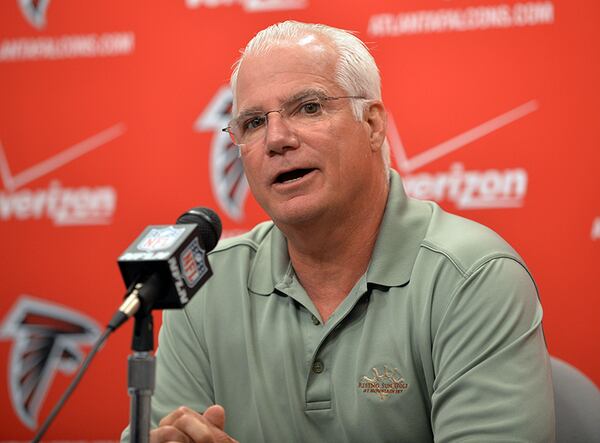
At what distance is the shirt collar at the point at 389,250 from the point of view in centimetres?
178

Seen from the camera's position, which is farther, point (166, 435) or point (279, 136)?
point (279, 136)

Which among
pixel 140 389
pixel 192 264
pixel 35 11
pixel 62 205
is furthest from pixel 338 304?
pixel 35 11

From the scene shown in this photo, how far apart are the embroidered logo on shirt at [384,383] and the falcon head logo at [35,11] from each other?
87.6 inches

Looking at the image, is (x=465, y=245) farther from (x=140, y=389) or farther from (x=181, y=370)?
(x=140, y=389)

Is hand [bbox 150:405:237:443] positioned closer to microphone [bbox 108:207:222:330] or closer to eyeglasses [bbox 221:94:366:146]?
microphone [bbox 108:207:222:330]

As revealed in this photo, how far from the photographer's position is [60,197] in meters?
3.15

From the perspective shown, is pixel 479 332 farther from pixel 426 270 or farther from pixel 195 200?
pixel 195 200

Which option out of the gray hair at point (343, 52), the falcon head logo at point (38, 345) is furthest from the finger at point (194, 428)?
the falcon head logo at point (38, 345)

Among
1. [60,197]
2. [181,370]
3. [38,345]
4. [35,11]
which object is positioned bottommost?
[38,345]

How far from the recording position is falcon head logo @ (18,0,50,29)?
10.4 feet

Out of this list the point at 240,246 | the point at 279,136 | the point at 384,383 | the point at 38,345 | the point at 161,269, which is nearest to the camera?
the point at 161,269

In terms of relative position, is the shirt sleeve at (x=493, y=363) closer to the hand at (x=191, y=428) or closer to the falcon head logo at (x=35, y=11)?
the hand at (x=191, y=428)

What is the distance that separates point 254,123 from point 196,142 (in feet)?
3.97

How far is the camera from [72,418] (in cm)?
316
